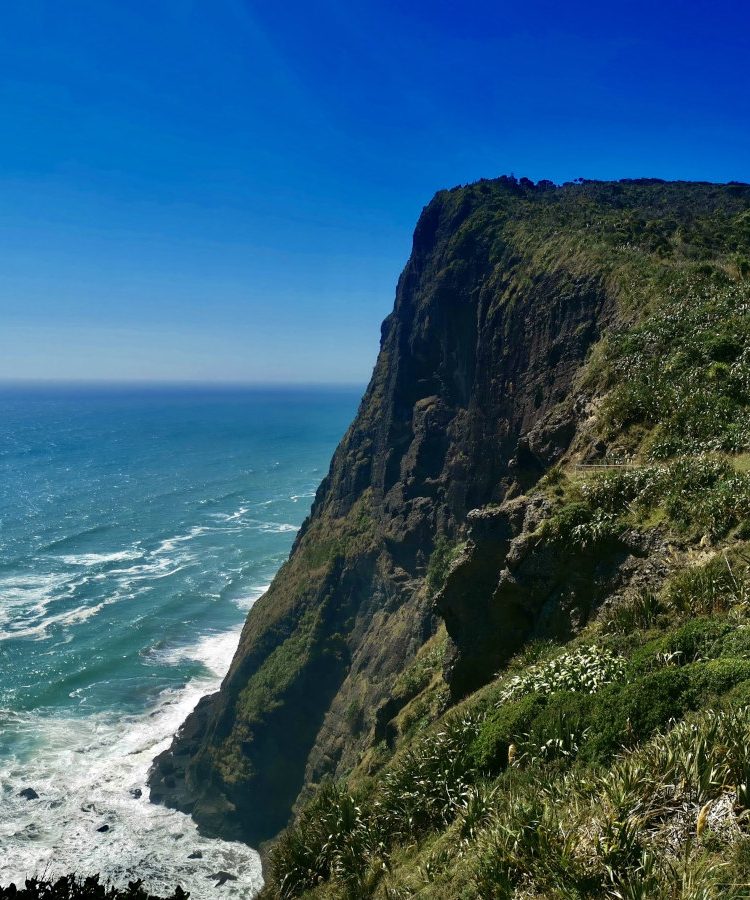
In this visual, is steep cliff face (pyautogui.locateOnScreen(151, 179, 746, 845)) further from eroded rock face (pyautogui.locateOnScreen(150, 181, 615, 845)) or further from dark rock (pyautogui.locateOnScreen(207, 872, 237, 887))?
dark rock (pyautogui.locateOnScreen(207, 872, 237, 887))

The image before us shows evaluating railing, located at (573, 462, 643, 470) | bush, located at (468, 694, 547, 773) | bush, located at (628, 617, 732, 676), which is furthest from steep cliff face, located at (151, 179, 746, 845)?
bush, located at (468, 694, 547, 773)

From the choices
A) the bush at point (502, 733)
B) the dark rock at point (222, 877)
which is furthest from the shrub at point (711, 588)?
the dark rock at point (222, 877)

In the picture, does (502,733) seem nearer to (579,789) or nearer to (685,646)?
(579,789)

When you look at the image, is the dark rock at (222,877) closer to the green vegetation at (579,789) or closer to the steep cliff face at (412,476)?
the steep cliff face at (412,476)

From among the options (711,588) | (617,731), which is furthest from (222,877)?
(711,588)

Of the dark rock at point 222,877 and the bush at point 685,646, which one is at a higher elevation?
the bush at point 685,646

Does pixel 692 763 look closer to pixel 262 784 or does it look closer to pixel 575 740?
pixel 575 740
